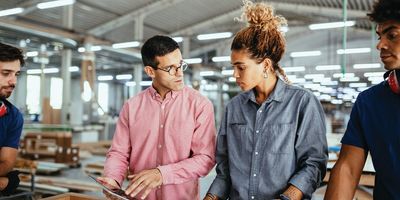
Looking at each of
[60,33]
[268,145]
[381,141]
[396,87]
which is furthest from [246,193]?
[60,33]

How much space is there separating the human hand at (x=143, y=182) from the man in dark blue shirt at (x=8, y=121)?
0.90 m

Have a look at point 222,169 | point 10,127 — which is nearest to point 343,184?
point 222,169

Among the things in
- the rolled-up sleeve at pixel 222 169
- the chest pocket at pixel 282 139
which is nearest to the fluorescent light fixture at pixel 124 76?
the rolled-up sleeve at pixel 222 169

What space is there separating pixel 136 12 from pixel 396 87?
14.0 meters

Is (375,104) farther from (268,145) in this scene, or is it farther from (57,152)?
(57,152)

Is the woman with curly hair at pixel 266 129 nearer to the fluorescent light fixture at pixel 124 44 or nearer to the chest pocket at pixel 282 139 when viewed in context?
the chest pocket at pixel 282 139

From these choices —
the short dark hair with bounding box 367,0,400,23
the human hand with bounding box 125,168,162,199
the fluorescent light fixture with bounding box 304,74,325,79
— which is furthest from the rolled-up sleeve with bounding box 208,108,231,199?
the fluorescent light fixture with bounding box 304,74,325,79

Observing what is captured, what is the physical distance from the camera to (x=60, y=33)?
35.3ft

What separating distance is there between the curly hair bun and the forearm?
65cm

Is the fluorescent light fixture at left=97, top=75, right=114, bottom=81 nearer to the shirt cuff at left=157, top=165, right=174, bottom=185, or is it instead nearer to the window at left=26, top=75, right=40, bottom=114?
the window at left=26, top=75, right=40, bottom=114

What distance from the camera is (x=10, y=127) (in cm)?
223

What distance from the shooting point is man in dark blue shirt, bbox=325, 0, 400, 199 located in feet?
4.26

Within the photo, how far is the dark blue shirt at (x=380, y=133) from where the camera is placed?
1.31m

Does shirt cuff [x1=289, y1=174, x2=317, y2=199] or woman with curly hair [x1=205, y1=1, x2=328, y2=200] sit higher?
woman with curly hair [x1=205, y1=1, x2=328, y2=200]
